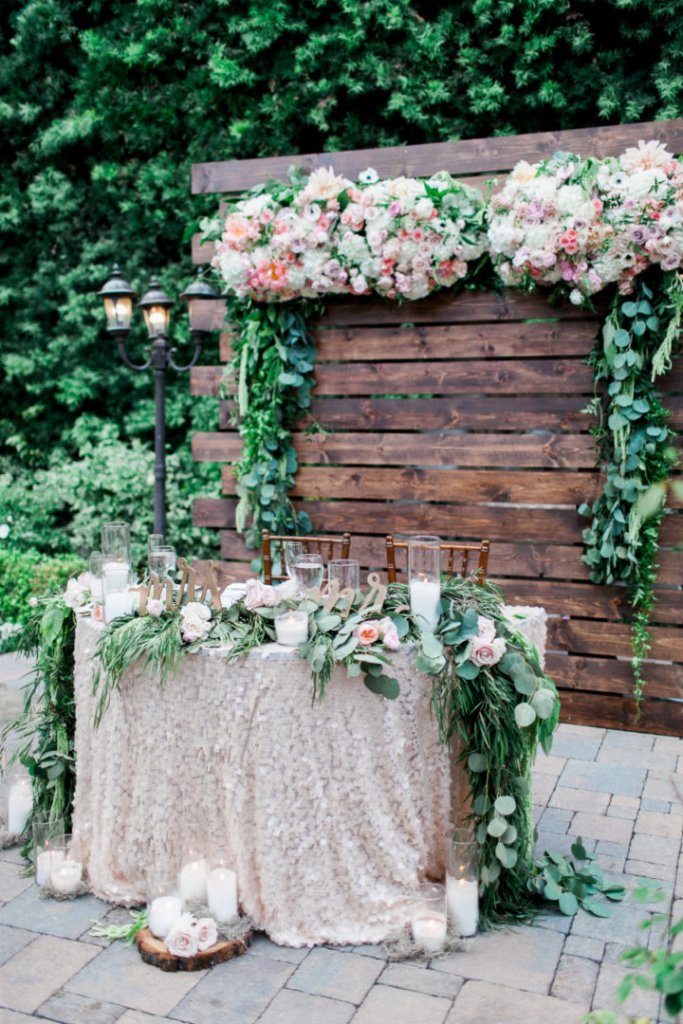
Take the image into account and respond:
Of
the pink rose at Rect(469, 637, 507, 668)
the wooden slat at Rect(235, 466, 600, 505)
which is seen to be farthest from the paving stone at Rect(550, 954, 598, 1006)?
the wooden slat at Rect(235, 466, 600, 505)

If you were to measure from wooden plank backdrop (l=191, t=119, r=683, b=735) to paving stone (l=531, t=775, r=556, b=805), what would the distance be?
75 centimetres

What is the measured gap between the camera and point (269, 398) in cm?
473

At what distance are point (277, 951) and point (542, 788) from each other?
1.51 m

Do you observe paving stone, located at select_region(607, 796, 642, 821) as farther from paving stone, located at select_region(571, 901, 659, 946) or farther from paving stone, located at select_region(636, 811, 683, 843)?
paving stone, located at select_region(571, 901, 659, 946)

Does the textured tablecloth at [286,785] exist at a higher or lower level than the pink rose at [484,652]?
lower

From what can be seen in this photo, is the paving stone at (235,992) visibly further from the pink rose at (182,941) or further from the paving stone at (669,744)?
the paving stone at (669,744)

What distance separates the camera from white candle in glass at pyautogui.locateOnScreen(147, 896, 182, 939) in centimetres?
246

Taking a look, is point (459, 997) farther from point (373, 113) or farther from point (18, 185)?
point (18, 185)

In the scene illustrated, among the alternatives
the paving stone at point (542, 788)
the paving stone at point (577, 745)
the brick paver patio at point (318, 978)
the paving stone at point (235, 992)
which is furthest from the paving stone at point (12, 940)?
the paving stone at point (577, 745)

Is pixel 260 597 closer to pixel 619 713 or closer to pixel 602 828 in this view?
pixel 602 828

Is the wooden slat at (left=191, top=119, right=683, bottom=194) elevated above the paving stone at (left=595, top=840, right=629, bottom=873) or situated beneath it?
elevated above

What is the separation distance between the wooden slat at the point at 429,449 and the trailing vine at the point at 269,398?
12 cm

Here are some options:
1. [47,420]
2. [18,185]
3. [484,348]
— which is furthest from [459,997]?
[18,185]

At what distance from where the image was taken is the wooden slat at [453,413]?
4367mm
